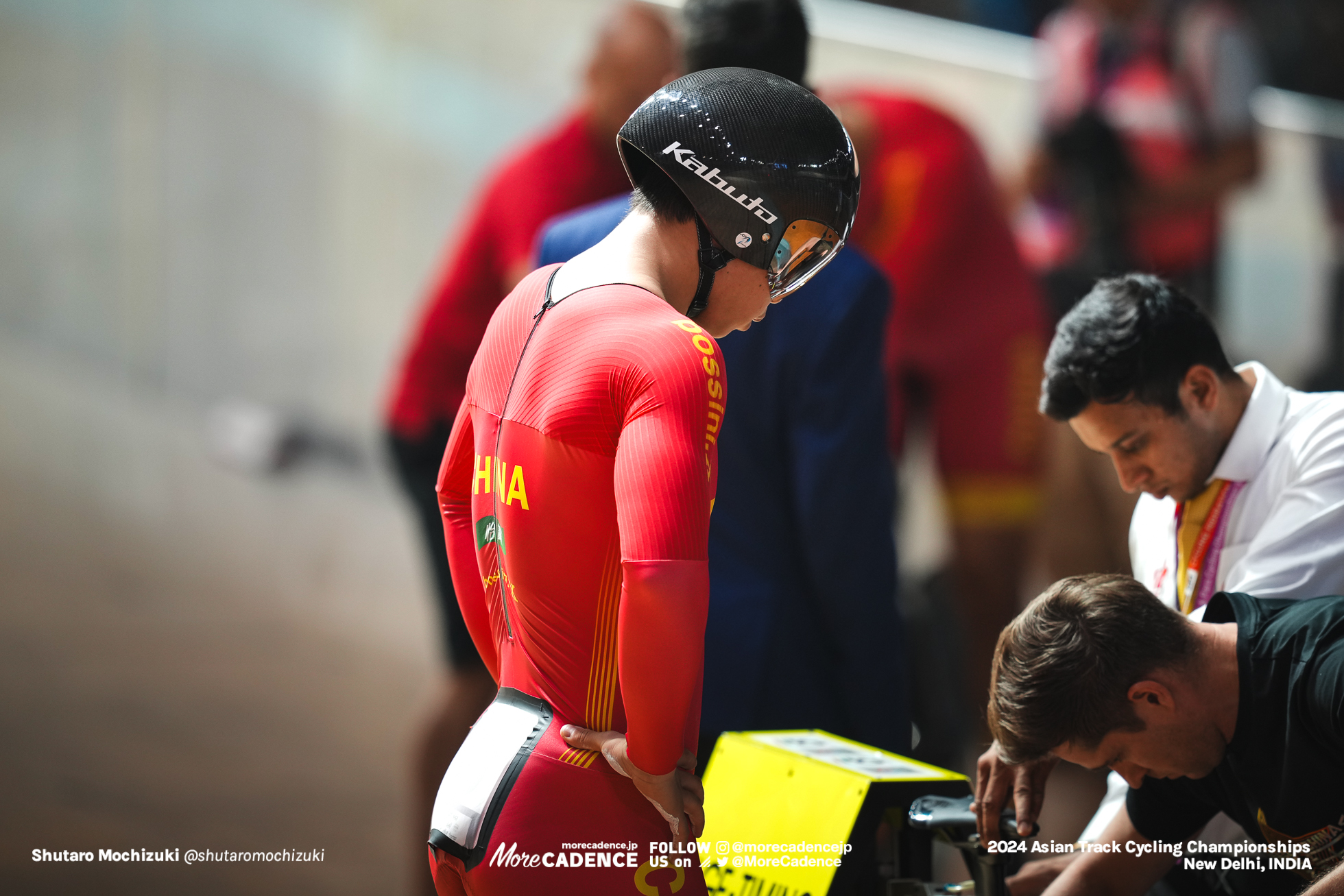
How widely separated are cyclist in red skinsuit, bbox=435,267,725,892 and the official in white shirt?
89 cm

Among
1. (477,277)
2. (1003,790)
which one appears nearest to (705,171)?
(1003,790)

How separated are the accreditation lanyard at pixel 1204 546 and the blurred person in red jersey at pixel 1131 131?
279cm

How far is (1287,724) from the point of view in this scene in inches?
59.0

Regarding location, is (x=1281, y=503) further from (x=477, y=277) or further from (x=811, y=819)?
(x=477, y=277)

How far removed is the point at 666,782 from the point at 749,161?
24.5 inches

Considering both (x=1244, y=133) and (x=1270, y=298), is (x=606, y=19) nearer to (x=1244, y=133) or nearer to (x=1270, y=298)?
(x=1244, y=133)

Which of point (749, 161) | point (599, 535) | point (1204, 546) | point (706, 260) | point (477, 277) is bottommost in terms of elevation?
point (477, 277)

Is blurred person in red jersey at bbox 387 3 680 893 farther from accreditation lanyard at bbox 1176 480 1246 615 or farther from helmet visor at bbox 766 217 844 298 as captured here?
helmet visor at bbox 766 217 844 298

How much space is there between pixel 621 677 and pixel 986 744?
33.0 inches

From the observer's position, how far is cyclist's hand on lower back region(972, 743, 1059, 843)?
5.14 ft

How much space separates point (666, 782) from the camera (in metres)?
1.21

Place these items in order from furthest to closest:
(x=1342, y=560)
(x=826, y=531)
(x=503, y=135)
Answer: (x=503, y=135) → (x=826, y=531) → (x=1342, y=560)

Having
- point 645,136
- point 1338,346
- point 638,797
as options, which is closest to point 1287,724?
point 638,797

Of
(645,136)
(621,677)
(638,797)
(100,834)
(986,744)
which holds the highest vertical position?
(645,136)
